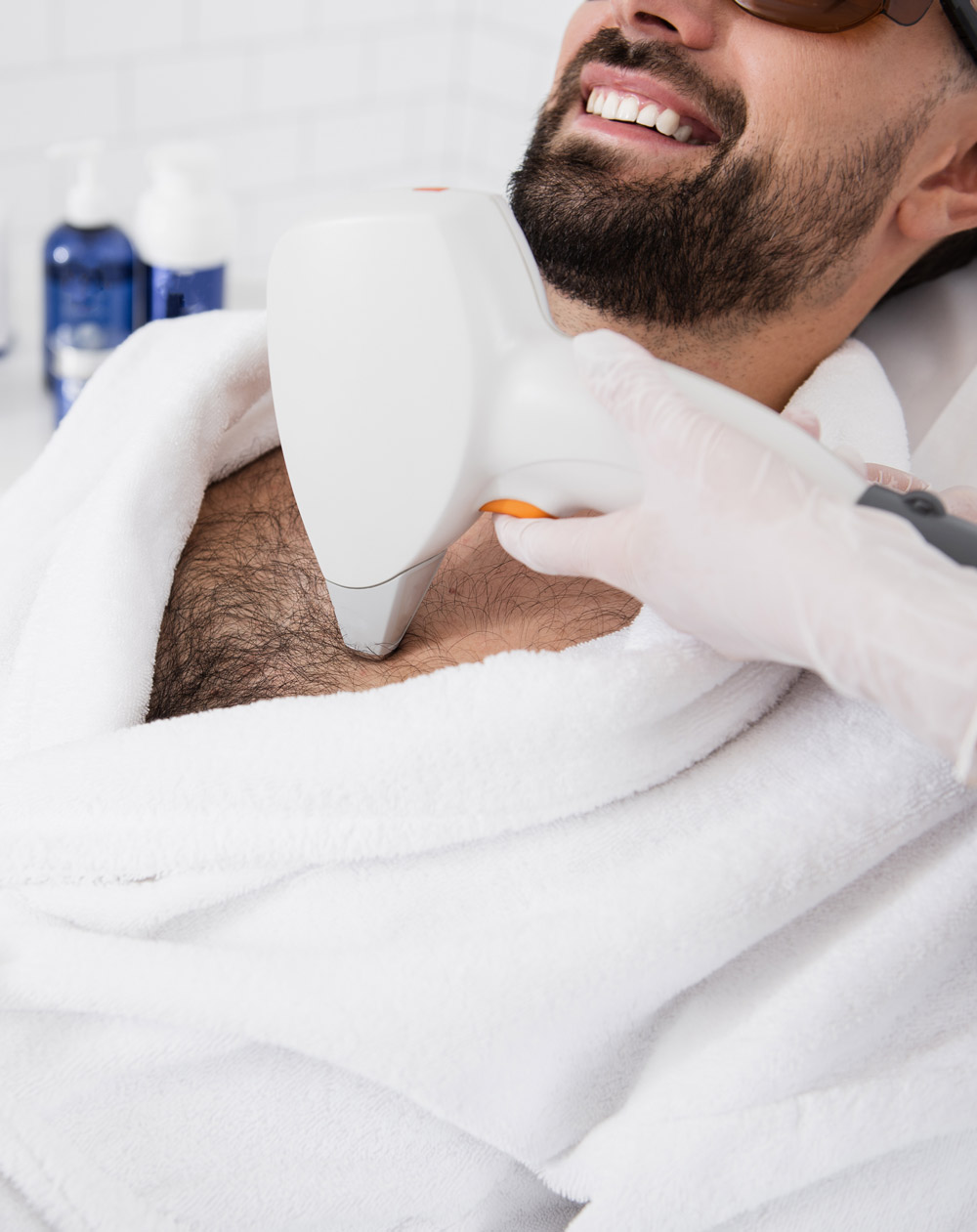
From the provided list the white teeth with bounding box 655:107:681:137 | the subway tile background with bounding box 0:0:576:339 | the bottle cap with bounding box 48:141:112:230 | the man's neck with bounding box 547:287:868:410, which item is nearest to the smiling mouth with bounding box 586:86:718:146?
the white teeth with bounding box 655:107:681:137

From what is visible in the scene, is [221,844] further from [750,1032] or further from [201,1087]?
[750,1032]

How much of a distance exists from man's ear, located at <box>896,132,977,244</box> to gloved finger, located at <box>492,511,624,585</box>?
1.63 ft

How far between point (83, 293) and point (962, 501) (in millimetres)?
985

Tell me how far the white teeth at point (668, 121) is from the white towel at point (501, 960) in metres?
0.45

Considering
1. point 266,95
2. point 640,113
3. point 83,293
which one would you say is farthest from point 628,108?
point 266,95

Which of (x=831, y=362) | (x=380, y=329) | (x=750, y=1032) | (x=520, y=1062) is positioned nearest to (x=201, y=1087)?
(x=520, y=1062)

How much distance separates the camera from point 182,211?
4.13ft

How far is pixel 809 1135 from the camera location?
0.64m

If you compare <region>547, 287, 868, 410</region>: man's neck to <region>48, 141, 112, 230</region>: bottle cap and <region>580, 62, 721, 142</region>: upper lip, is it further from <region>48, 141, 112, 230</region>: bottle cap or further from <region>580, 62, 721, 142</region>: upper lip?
<region>48, 141, 112, 230</region>: bottle cap

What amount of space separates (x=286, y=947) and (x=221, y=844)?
7 cm

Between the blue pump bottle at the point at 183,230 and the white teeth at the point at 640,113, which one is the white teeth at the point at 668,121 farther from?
the blue pump bottle at the point at 183,230

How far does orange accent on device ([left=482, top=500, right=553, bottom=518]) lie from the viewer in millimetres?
699

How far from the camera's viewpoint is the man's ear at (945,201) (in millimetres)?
974

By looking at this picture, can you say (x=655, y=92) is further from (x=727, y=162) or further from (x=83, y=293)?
(x=83, y=293)
